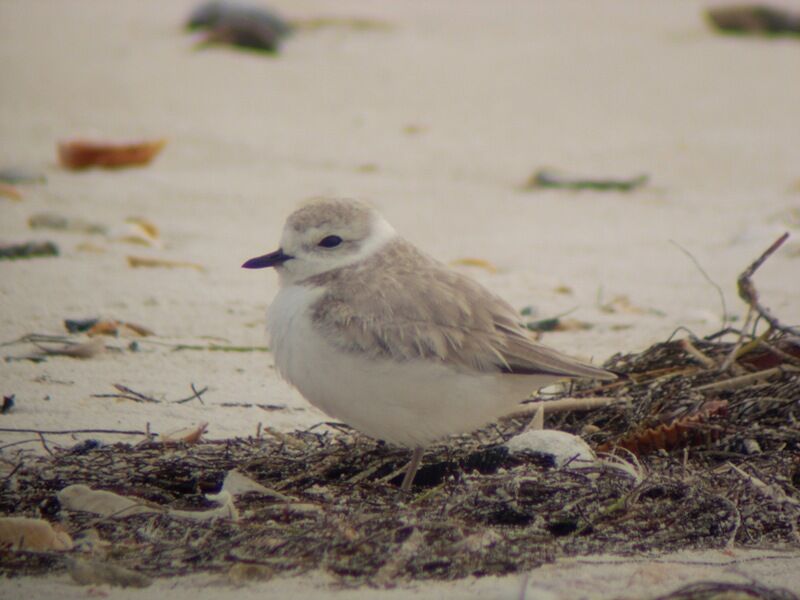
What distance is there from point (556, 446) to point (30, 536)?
67.7 inches

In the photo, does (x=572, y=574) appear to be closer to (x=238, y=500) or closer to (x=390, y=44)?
(x=238, y=500)

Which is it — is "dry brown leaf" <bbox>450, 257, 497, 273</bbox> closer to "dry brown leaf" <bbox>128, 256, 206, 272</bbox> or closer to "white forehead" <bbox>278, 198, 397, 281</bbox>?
"dry brown leaf" <bbox>128, 256, 206, 272</bbox>

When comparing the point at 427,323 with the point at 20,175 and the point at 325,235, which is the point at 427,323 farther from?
the point at 20,175

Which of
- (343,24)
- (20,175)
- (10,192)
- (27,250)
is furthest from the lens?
(343,24)

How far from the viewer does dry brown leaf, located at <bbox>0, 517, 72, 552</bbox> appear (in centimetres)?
313

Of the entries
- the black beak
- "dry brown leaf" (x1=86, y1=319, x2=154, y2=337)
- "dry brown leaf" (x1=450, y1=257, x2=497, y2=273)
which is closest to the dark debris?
the black beak

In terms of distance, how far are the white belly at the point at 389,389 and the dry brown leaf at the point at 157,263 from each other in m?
2.72

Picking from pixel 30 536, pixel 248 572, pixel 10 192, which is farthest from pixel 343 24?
pixel 248 572

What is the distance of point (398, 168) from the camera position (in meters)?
8.77

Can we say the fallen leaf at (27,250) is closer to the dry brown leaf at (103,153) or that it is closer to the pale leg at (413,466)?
the dry brown leaf at (103,153)

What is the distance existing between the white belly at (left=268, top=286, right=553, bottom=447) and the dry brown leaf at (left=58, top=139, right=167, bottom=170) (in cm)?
503

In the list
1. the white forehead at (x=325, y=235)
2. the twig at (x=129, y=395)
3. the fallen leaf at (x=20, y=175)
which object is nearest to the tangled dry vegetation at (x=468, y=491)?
the twig at (x=129, y=395)

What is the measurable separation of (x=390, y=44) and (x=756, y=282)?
647 cm

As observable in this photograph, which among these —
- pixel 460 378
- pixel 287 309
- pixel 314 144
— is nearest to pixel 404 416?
pixel 460 378
